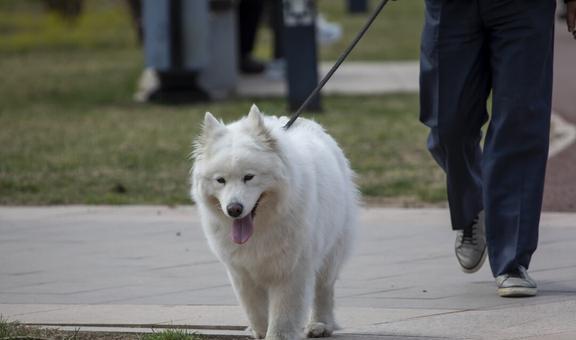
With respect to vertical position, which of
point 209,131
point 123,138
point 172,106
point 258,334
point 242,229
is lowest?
point 172,106

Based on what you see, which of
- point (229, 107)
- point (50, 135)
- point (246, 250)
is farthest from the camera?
point (229, 107)

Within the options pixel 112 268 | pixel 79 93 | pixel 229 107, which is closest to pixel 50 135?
pixel 229 107

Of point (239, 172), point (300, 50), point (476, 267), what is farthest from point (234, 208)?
point (300, 50)

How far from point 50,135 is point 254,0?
23.8 ft

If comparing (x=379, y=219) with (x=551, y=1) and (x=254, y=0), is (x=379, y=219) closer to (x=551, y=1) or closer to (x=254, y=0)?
(x=551, y=1)

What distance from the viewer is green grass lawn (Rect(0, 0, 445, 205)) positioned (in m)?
9.61

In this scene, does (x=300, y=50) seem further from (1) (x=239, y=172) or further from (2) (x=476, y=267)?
(1) (x=239, y=172)

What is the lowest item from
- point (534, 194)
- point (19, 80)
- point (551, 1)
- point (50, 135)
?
point (19, 80)

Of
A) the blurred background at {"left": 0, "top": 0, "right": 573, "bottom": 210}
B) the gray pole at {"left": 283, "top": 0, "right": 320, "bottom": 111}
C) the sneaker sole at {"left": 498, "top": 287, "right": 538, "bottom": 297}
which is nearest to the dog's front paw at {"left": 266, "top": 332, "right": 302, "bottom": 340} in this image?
the sneaker sole at {"left": 498, "top": 287, "right": 538, "bottom": 297}

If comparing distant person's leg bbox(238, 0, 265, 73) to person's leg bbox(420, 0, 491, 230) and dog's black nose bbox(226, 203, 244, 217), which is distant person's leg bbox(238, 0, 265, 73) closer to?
person's leg bbox(420, 0, 491, 230)

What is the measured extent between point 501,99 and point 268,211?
4.95 ft

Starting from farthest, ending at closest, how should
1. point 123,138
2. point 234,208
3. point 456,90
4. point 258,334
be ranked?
1. point 123,138
2. point 456,90
3. point 258,334
4. point 234,208

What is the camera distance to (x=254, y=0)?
19438 mm

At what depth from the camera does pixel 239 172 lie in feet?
16.2
